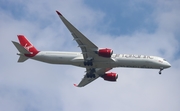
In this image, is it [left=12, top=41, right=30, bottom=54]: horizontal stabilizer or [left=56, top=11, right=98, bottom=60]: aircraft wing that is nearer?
[left=56, top=11, right=98, bottom=60]: aircraft wing

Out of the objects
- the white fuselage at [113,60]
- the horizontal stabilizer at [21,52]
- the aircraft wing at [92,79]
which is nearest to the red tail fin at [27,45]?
the horizontal stabilizer at [21,52]

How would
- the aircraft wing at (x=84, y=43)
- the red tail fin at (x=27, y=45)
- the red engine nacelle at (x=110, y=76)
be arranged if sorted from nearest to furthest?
1. the aircraft wing at (x=84, y=43)
2. the red tail fin at (x=27, y=45)
3. the red engine nacelle at (x=110, y=76)

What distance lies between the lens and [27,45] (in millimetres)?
97438

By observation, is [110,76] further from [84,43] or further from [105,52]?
[84,43]

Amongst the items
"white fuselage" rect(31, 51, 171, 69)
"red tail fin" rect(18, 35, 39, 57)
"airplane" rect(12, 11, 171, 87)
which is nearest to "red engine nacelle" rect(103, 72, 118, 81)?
"airplane" rect(12, 11, 171, 87)

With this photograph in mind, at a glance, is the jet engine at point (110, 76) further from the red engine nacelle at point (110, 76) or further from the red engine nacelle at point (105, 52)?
the red engine nacelle at point (105, 52)

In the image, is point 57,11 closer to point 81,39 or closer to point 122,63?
point 81,39

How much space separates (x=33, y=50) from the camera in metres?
95.1

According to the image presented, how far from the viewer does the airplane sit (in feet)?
285

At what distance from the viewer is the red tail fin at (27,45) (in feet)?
310

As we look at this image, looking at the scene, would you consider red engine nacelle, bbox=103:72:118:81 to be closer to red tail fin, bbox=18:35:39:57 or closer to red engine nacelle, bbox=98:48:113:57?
red engine nacelle, bbox=98:48:113:57

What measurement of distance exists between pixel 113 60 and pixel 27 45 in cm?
2153

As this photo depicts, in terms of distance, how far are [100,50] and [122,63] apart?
5.56 metres

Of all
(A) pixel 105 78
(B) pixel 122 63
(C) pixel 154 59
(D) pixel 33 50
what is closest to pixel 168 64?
(C) pixel 154 59
